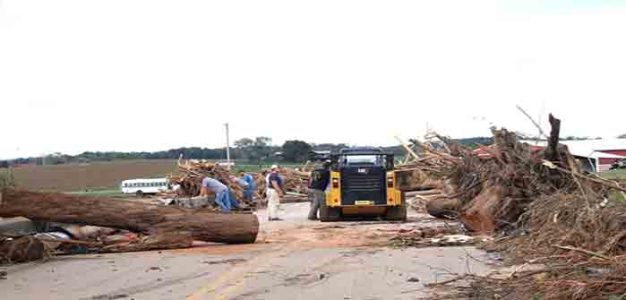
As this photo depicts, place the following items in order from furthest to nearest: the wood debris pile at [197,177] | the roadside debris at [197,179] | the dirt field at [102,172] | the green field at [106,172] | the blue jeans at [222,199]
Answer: the dirt field at [102,172] → the green field at [106,172] → the wood debris pile at [197,177] → the roadside debris at [197,179] → the blue jeans at [222,199]

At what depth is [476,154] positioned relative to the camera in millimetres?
20938

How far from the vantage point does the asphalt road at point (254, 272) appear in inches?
422

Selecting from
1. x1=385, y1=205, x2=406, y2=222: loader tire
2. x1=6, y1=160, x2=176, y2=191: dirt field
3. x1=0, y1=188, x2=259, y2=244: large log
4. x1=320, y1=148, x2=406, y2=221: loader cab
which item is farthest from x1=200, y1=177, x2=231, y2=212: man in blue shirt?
x1=6, y1=160, x2=176, y2=191: dirt field

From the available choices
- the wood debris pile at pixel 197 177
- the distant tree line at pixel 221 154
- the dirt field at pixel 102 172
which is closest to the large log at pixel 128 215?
the wood debris pile at pixel 197 177

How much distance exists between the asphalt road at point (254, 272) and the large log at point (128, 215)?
0.39m

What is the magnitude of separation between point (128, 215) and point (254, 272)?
468 centimetres

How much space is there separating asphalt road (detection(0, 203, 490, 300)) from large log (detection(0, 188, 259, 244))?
1.26ft

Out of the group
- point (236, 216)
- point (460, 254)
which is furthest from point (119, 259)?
point (460, 254)

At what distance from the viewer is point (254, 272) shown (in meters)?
12.8

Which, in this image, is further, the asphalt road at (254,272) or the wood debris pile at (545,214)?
the asphalt road at (254,272)

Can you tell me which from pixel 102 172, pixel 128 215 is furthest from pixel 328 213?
pixel 102 172

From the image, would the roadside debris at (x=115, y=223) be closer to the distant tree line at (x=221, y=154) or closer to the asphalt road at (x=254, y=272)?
the asphalt road at (x=254, y=272)

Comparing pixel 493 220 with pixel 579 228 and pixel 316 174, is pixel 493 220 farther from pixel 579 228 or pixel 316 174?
pixel 316 174

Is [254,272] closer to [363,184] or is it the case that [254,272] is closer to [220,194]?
[363,184]
